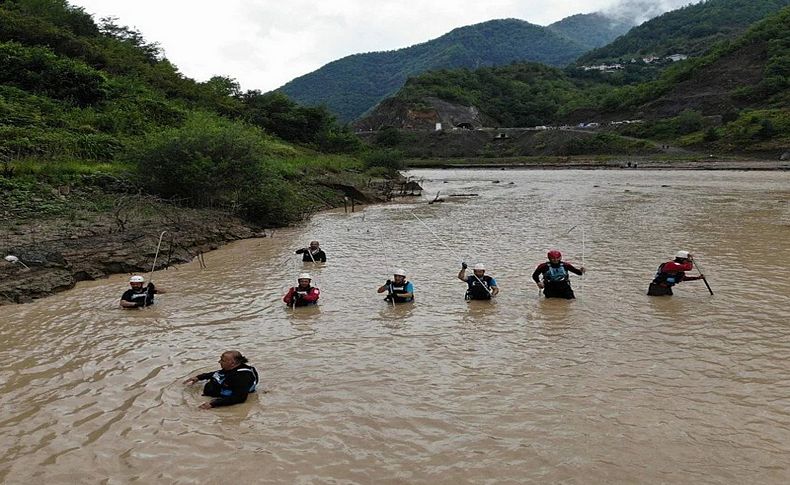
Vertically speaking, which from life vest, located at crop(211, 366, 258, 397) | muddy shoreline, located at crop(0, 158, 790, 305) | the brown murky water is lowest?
the brown murky water

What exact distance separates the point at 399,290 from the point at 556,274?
3873 millimetres

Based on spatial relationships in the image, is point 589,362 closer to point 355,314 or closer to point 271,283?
point 355,314

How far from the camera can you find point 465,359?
31.4ft

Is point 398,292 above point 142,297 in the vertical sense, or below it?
below

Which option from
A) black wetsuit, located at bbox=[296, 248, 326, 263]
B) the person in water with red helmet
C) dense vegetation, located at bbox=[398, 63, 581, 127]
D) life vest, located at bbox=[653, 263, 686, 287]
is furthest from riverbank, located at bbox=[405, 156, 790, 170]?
black wetsuit, located at bbox=[296, 248, 326, 263]

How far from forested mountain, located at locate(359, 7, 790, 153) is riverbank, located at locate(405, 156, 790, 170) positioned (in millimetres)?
7450

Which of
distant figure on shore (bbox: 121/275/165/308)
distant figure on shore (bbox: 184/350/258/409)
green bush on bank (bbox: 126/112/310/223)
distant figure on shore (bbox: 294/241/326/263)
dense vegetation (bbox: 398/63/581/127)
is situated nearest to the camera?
distant figure on shore (bbox: 184/350/258/409)

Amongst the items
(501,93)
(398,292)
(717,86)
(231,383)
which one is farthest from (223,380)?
(501,93)

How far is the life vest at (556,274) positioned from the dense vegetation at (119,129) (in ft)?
55.6

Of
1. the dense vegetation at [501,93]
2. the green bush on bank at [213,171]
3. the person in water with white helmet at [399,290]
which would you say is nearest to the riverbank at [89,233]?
the green bush on bank at [213,171]

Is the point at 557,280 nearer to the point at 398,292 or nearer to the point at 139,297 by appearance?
the point at 398,292

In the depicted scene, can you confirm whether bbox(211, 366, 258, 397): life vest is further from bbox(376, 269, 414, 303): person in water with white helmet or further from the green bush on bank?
the green bush on bank

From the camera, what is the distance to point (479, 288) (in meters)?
13.3

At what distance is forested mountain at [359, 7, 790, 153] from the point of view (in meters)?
92.9
